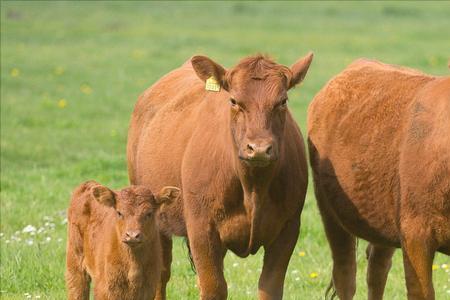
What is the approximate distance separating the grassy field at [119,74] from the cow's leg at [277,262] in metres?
1.06

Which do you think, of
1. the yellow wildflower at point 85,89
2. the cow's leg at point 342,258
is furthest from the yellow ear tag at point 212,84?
the yellow wildflower at point 85,89

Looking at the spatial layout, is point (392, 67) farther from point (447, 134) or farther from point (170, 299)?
point (170, 299)

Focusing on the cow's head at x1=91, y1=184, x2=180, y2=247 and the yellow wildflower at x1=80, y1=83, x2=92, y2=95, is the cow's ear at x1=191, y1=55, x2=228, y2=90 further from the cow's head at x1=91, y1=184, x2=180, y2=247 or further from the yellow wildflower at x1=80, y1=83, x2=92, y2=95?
the yellow wildflower at x1=80, y1=83, x2=92, y2=95

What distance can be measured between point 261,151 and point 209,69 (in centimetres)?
97

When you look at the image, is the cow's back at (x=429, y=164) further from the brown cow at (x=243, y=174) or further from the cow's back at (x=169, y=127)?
the cow's back at (x=169, y=127)

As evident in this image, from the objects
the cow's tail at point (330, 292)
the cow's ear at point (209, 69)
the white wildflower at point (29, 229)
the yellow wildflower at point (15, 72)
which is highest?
the cow's ear at point (209, 69)

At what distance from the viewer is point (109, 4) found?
1503 inches

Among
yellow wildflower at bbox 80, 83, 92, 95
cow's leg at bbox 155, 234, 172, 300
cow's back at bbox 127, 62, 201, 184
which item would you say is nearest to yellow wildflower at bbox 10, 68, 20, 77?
yellow wildflower at bbox 80, 83, 92, 95

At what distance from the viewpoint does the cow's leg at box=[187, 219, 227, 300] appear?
23.2 feet

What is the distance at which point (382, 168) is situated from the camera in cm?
732

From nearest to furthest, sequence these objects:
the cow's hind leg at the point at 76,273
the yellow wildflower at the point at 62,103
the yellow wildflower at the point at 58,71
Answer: the cow's hind leg at the point at 76,273, the yellow wildflower at the point at 62,103, the yellow wildflower at the point at 58,71

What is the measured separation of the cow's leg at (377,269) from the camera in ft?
27.7

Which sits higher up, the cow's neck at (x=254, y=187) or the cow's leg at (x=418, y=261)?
the cow's neck at (x=254, y=187)

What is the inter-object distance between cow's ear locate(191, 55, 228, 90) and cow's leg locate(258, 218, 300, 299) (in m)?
1.04
